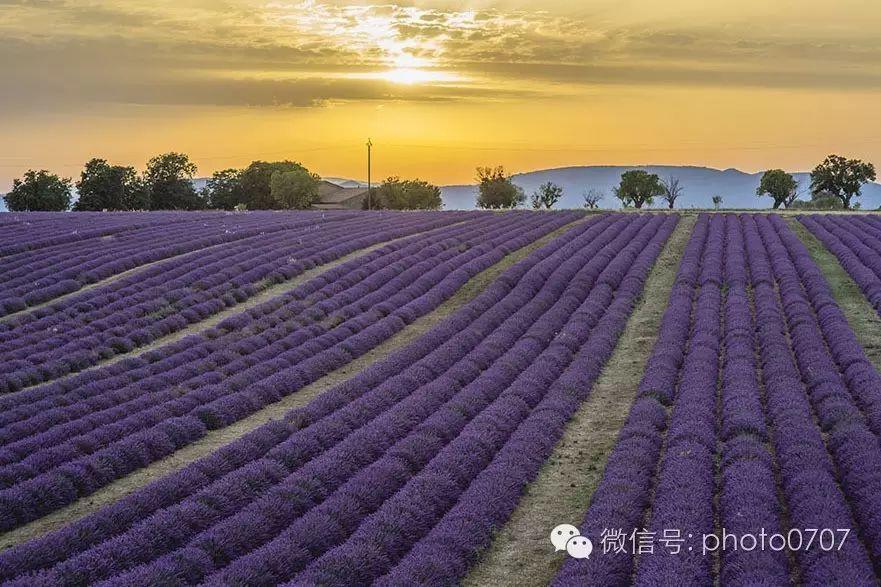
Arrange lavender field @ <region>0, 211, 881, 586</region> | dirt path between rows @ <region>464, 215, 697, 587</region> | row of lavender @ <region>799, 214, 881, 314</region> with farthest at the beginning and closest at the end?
row of lavender @ <region>799, 214, 881, 314</region> → dirt path between rows @ <region>464, 215, 697, 587</region> → lavender field @ <region>0, 211, 881, 586</region>

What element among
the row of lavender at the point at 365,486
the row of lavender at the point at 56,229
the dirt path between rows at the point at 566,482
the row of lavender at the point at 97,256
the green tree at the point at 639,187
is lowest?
the dirt path between rows at the point at 566,482

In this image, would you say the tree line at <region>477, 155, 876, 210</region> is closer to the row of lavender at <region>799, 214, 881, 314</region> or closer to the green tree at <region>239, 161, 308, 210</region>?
the green tree at <region>239, 161, 308, 210</region>

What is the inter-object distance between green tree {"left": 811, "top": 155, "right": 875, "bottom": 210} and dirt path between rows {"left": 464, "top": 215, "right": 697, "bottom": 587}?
77374 mm

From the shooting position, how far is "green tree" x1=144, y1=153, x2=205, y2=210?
285 feet

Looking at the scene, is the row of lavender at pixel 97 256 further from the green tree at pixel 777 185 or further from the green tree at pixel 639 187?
the green tree at pixel 777 185

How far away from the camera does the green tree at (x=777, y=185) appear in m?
93.6

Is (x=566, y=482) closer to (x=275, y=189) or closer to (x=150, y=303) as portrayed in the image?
(x=150, y=303)

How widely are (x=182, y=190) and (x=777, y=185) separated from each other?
63.7 metres

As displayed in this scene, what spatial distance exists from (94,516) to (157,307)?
51.4ft

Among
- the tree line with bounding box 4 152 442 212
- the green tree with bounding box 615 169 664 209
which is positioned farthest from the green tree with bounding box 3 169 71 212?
the green tree with bounding box 615 169 664 209

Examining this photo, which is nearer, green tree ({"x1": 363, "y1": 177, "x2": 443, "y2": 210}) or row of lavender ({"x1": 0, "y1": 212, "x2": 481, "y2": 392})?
row of lavender ({"x1": 0, "y1": 212, "x2": 481, "y2": 392})

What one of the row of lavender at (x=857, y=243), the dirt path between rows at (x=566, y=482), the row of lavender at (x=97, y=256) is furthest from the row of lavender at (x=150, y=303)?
the row of lavender at (x=857, y=243)

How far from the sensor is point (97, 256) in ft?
113

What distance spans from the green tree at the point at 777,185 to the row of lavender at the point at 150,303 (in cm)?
6550
